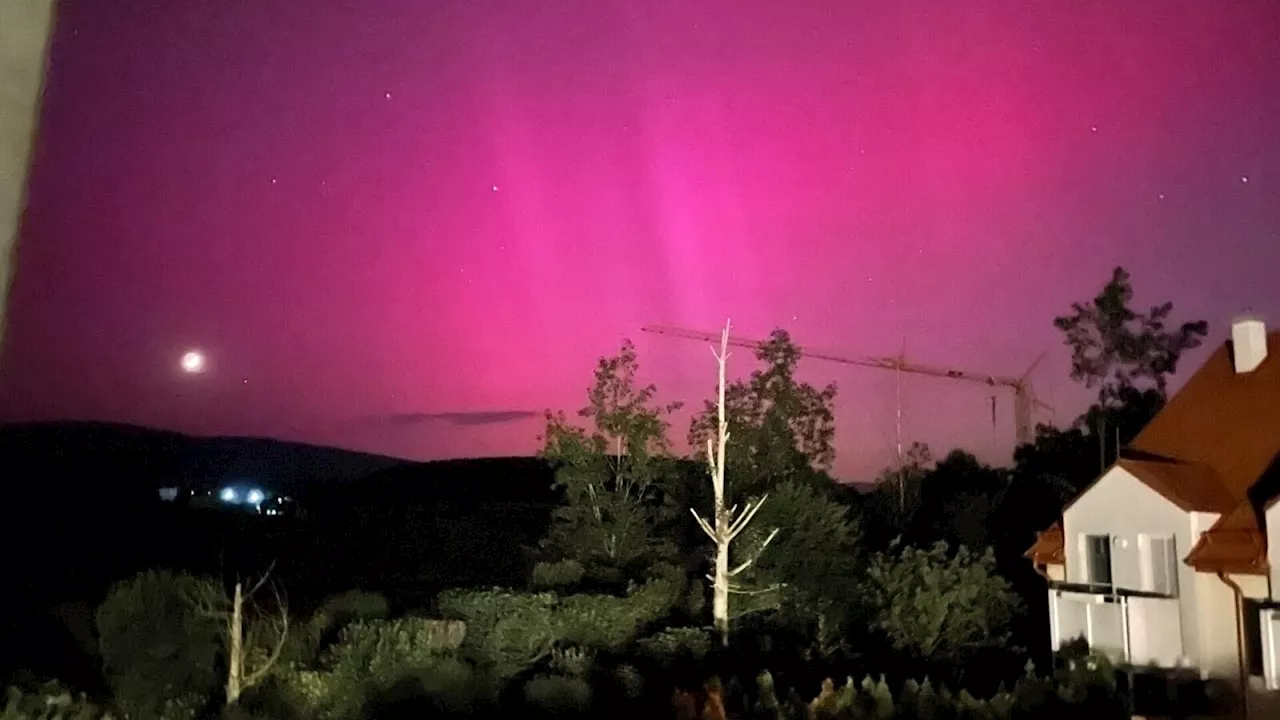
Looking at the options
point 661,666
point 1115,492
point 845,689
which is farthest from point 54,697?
point 1115,492

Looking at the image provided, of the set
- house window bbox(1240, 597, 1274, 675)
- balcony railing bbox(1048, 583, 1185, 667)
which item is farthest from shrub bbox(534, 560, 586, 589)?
house window bbox(1240, 597, 1274, 675)

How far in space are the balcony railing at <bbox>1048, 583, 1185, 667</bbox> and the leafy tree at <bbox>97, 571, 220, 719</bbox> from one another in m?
10.0

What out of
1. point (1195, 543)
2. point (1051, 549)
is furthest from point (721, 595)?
point (1195, 543)

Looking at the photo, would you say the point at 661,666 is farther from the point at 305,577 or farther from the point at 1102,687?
the point at 305,577

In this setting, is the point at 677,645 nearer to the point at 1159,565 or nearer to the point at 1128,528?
the point at 1128,528

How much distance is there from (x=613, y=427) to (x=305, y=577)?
1563 centimetres

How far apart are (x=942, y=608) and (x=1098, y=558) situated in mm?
1956

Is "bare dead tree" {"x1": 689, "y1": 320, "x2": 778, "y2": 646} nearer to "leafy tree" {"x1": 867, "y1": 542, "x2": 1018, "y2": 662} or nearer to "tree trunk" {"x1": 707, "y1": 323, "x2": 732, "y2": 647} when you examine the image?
"tree trunk" {"x1": 707, "y1": 323, "x2": 732, "y2": 647}

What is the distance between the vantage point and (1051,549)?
1191 centimetres

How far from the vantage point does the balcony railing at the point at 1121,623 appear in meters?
10.3

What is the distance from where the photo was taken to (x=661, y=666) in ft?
40.4

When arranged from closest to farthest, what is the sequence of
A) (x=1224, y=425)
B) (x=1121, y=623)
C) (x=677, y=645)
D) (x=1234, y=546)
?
(x=1234, y=546) < (x=1121, y=623) < (x=1224, y=425) < (x=677, y=645)

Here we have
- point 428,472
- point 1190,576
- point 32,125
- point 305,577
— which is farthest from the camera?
point 428,472

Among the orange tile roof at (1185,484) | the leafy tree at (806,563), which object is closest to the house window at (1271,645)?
the orange tile roof at (1185,484)
